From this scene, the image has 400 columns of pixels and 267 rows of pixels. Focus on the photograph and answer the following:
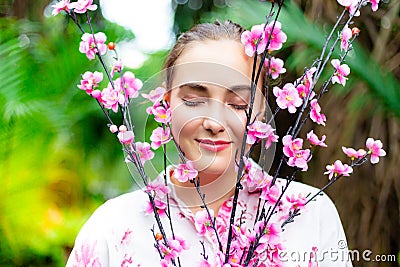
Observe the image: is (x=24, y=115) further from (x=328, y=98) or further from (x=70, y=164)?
(x=328, y=98)

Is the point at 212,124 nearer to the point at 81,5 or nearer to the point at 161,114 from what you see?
the point at 161,114

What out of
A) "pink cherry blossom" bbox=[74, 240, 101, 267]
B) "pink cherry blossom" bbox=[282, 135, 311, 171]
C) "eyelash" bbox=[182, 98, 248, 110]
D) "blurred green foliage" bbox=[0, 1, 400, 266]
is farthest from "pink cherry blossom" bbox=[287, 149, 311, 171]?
"blurred green foliage" bbox=[0, 1, 400, 266]

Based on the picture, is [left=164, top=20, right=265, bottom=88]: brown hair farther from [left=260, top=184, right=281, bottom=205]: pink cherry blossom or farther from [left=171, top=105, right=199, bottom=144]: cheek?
[left=260, top=184, right=281, bottom=205]: pink cherry blossom

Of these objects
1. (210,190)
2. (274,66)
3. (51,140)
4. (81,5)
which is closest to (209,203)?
(210,190)

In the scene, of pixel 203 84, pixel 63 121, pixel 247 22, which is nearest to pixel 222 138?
pixel 203 84

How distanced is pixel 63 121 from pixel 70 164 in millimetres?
153

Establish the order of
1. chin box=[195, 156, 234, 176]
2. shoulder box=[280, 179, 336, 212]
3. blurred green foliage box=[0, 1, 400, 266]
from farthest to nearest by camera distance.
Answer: blurred green foliage box=[0, 1, 400, 266]
shoulder box=[280, 179, 336, 212]
chin box=[195, 156, 234, 176]

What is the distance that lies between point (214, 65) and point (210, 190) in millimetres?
182

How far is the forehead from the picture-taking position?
0.73 meters

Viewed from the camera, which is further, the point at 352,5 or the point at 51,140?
the point at 51,140

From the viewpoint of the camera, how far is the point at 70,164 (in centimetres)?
191

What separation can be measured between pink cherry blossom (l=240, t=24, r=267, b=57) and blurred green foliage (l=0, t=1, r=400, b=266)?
1.00 meters

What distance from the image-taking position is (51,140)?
1839mm

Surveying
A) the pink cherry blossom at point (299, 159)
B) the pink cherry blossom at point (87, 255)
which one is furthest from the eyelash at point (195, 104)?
the pink cherry blossom at point (87, 255)
